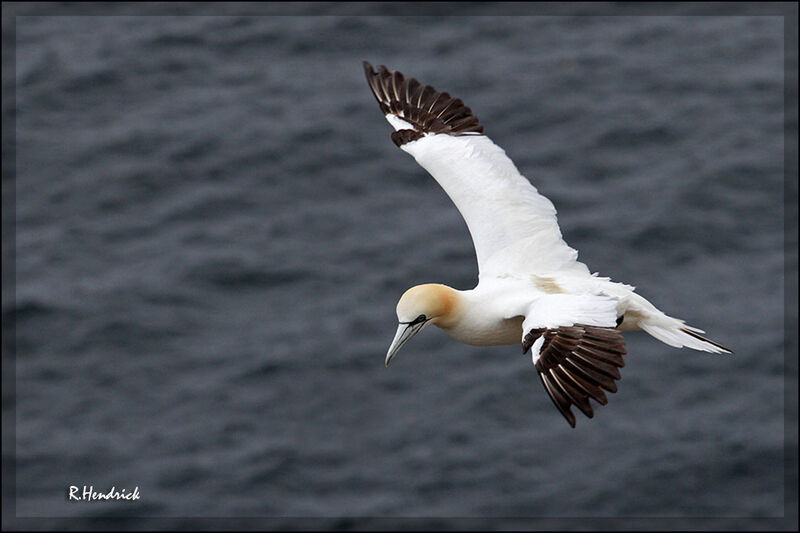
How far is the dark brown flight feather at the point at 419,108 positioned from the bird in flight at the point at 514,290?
10 mm

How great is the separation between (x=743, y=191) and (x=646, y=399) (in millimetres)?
4677

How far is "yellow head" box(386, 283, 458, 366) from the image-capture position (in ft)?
37.3

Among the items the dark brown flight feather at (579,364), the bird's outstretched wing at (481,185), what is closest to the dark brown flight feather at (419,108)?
the bird's outstretched wing at (481,185)

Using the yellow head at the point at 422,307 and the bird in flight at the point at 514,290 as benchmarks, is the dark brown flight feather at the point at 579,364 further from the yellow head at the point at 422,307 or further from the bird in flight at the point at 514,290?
the yellow head at the point at 422,307

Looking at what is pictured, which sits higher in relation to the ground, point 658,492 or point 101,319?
point 101,319

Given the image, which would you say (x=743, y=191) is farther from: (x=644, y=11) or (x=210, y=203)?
(x=210, y=203)

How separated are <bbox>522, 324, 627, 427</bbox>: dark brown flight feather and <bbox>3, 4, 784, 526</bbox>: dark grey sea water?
50.0 ft

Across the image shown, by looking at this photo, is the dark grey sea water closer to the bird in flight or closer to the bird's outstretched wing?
the bird's outstretched wing

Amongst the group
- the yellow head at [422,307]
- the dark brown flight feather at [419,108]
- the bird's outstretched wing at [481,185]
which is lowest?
the yellow head at [422,307]

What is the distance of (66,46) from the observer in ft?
104

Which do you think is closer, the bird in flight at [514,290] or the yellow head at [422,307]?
the bird in flight at [514,290]

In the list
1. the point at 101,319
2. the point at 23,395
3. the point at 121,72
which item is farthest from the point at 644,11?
the point at 23,395

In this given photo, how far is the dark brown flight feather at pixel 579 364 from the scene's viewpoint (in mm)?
9555

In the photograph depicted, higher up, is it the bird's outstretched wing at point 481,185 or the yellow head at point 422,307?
the bird's outstretched wing at point 481,185
